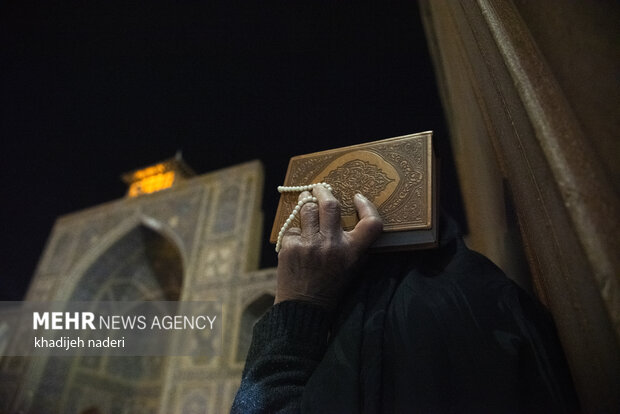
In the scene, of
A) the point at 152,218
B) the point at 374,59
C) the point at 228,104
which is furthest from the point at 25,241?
the point at 374,59

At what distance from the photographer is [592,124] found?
317mm

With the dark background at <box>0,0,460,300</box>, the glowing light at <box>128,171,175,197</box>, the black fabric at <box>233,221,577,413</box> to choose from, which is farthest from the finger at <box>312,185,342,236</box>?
the glowing light at <box>128,171,175,197</box>

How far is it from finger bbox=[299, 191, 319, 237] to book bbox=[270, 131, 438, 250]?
0.05m

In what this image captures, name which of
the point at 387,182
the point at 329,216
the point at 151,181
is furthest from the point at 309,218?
the point at 151,181

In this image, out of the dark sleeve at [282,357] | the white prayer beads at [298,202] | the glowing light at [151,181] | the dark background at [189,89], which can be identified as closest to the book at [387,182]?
the white prayer beads at [298,202]

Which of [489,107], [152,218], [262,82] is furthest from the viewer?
[152,218]

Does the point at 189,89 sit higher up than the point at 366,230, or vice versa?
the point at 189,89

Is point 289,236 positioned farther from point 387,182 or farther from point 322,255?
point 387,182

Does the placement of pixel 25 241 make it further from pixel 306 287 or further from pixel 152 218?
pixel 306 287

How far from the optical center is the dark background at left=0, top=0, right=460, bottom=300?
3.60m

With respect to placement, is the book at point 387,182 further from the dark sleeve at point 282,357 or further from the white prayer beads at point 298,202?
the dark sleeve at point 282,357

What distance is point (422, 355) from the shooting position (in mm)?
435

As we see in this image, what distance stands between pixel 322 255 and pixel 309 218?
0.07 metres

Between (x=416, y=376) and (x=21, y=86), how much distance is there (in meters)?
6.44
